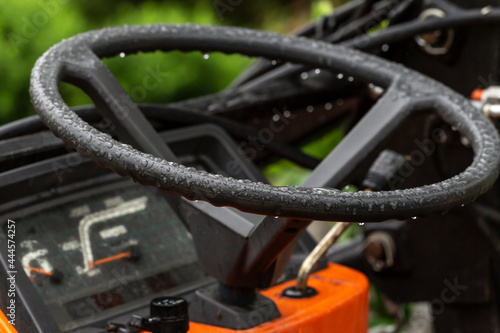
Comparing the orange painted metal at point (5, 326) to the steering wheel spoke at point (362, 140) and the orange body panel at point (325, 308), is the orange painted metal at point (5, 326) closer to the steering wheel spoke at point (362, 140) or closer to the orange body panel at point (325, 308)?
the orange body panel at point (325, 308)

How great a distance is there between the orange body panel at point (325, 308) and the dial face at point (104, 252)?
0.40 feet

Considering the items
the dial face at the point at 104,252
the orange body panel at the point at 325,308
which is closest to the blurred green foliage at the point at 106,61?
the dial face at the point at 104,252

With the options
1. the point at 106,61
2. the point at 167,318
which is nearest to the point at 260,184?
the point at 167,318

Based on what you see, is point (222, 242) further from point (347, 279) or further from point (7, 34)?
point (7, 34)

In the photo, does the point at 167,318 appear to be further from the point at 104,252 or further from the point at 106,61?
the point at 106,61

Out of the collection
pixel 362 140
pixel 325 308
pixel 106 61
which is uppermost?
pixel 362 140

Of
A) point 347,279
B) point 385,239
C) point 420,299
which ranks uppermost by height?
point 347,279

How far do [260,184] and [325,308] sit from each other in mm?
373

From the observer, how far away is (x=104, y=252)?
107 centimetres

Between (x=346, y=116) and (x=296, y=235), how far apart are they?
0.94 metres

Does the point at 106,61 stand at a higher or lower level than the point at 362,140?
lower

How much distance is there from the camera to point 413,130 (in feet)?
5.09

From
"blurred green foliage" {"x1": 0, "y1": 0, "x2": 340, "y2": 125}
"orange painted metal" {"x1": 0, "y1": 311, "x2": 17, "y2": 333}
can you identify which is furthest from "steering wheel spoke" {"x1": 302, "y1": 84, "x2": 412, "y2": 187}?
"blurred green foliage" {"x1": 0, "y1": 0, "x2": 340, "y2": 125}

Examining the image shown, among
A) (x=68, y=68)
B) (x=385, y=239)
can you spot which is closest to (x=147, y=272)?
(x=68, y=68)
